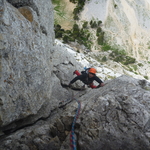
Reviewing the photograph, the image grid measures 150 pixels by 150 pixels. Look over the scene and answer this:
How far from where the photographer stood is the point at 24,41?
169 inches

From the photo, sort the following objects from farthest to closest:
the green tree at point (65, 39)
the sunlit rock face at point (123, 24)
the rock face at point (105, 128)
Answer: the sunlit rock face at point (123, 24), the green tree at point (65, 39), the rock face at point (105, 128)

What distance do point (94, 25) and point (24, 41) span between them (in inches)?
1438

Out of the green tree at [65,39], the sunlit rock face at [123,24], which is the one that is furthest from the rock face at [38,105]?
the sunlit rock face at [123,24]

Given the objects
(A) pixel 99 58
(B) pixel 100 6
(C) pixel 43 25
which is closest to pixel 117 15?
(B) pixel 100 6

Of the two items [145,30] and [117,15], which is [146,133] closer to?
[117,15]

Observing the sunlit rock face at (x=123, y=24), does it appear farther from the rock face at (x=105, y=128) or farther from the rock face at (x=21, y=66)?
the rock face at (x=105, y=128)

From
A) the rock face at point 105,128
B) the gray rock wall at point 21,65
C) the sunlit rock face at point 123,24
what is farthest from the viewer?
the sunlit rock face at point 123,24

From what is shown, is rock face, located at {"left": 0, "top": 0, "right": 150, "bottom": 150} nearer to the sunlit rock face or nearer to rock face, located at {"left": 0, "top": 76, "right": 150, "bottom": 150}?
rock face, located at {"left": 0, "top": 76, "right": 150, "bottom": 150}

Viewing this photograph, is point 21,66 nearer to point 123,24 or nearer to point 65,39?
point 65,39

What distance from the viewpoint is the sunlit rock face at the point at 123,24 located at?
120 ft

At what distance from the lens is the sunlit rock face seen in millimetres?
36562

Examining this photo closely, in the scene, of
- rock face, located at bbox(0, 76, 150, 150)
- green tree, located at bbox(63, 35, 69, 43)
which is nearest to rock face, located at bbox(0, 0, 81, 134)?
rock face, located at bbox(0, 76, 150, 150)

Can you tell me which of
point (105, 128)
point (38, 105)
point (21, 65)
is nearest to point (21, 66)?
point (21, 65)

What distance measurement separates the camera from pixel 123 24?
→ 4075 centimetres
